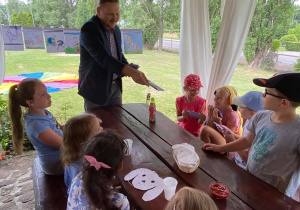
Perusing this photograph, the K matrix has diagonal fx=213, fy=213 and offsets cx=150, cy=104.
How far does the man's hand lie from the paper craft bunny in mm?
895

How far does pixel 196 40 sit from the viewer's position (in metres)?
2.95

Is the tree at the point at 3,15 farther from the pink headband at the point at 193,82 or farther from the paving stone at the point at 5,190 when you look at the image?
the pink headband at the point at 193,82

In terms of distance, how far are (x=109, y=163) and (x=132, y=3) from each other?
168 inches

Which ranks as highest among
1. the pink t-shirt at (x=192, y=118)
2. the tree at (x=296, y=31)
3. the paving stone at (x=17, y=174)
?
the tree at (x=296, y=31)

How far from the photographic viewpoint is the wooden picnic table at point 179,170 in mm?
1052

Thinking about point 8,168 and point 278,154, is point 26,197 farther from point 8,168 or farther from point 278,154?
point 278,154

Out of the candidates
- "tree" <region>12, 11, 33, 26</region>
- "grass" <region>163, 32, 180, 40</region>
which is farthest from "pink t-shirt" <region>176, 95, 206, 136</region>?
"tree" <region>12, 11, 33, 26</region>

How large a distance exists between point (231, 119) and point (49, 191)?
1.75m

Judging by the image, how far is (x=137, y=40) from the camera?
3.57 metres

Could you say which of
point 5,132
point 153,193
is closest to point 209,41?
point 153,193

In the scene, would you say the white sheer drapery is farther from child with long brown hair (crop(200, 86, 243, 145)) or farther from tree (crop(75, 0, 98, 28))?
tree (crop(75, 0, 98, 28))

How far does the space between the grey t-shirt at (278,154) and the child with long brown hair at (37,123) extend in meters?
1.41

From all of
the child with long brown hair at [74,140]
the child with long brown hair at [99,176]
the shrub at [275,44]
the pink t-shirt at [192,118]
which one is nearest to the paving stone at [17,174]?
the child with long brown hair at [74,140]

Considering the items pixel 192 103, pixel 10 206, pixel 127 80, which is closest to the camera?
pixel 10 206
